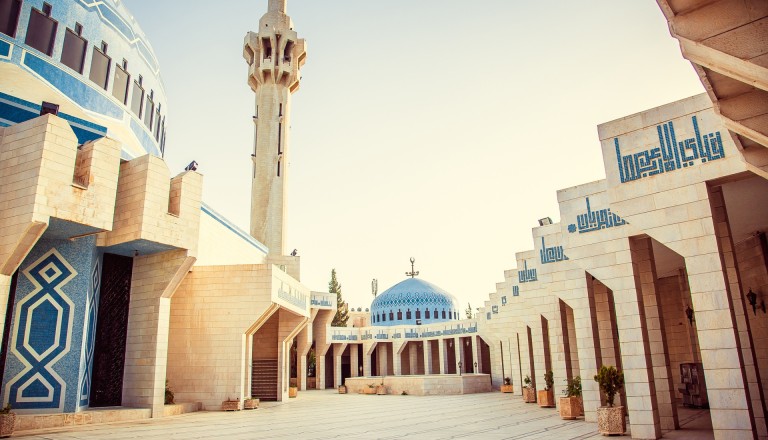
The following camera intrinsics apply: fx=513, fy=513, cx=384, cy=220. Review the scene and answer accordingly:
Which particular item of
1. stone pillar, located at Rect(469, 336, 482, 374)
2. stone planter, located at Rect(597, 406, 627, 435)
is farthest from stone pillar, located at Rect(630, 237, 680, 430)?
stone pillar, located at Rect(469, 336, 482, 374)

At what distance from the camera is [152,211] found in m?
14.2

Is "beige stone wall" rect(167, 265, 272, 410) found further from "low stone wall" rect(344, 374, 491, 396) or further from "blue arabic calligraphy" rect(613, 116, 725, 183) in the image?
"blue arabic calligraphy" rect(613, 116, 725, 183)

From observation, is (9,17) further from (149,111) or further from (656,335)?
(656,335)

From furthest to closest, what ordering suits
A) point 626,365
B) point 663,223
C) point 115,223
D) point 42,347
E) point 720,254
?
point 115,223 < point 42,347 < point 626,365 < point 663,223 < point 720,254

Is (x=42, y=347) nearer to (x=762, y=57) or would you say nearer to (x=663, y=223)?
(x=663, y=223)

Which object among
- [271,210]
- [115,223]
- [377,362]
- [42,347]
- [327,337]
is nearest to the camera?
[42,347]

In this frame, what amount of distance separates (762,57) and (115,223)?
14695 mm

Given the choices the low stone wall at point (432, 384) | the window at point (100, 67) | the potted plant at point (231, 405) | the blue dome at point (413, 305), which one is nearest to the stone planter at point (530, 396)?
the low stone wall at point (432, 384)

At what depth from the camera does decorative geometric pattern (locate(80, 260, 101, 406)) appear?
13836mm

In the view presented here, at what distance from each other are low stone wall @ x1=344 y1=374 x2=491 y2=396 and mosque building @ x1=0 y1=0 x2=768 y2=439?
483cm

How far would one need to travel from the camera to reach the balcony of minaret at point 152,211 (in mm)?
14023

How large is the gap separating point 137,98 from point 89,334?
9112 mm

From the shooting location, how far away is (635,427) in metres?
9.67

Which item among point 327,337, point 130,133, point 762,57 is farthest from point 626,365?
point 327,337
